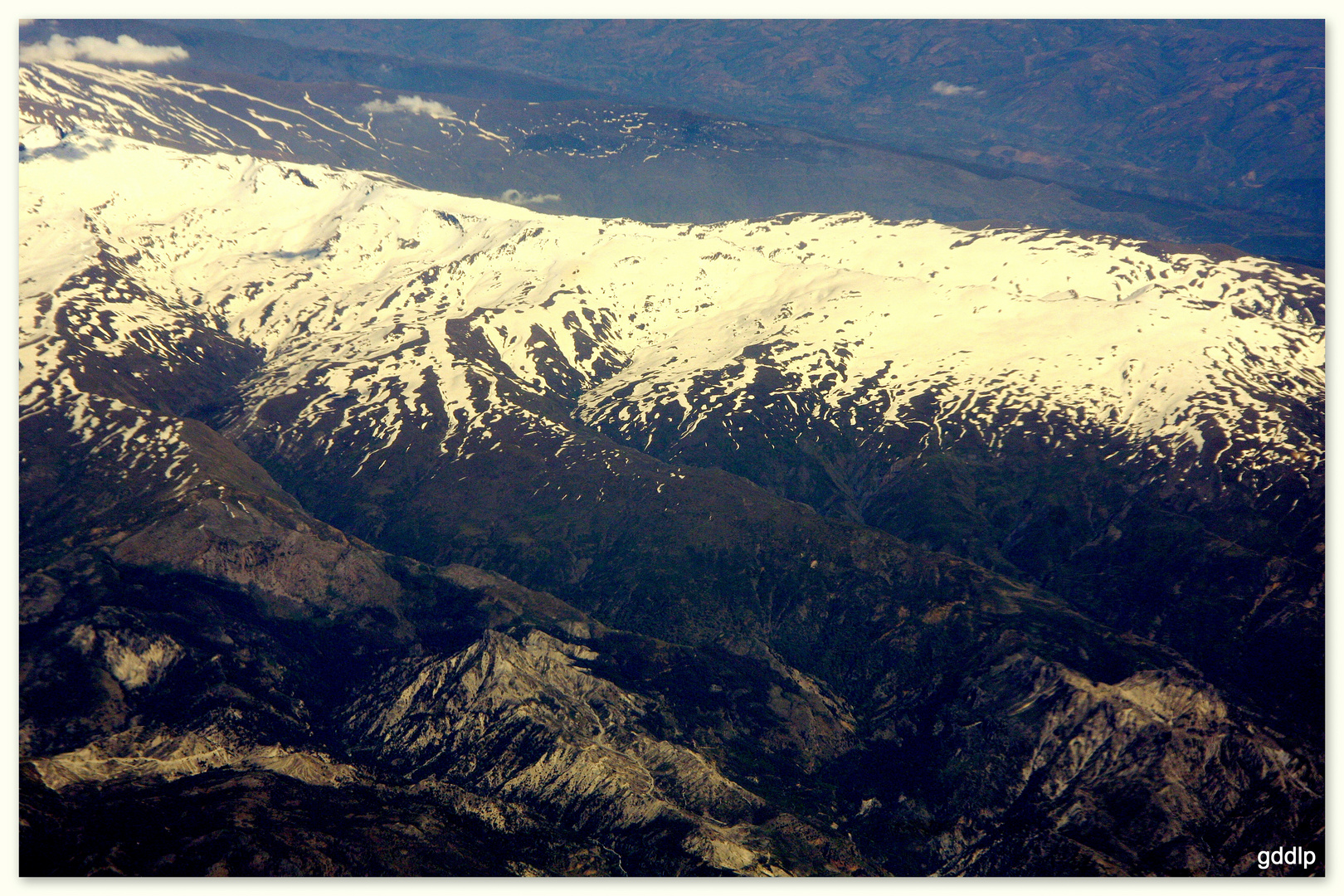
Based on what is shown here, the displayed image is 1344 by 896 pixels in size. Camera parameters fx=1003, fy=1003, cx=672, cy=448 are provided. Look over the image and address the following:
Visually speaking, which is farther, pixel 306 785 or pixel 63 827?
pixel 306 785

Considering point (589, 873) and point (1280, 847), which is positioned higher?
point (1280, 847)

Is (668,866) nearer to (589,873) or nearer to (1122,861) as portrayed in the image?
(589,873)

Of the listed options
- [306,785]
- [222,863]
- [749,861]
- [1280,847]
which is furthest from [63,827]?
[1280,847]

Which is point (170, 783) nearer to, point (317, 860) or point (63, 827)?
point (63, 827)

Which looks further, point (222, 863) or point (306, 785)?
point (306, 785)

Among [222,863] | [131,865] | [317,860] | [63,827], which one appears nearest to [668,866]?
[317,860]

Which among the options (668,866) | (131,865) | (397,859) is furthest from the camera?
(668,866)

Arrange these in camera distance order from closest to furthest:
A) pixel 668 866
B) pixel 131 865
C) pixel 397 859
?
pixel 131 865 → pixel 397 859 → pixel 668 866

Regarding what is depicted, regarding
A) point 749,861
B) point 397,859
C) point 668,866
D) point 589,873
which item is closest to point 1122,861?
point 749,861
